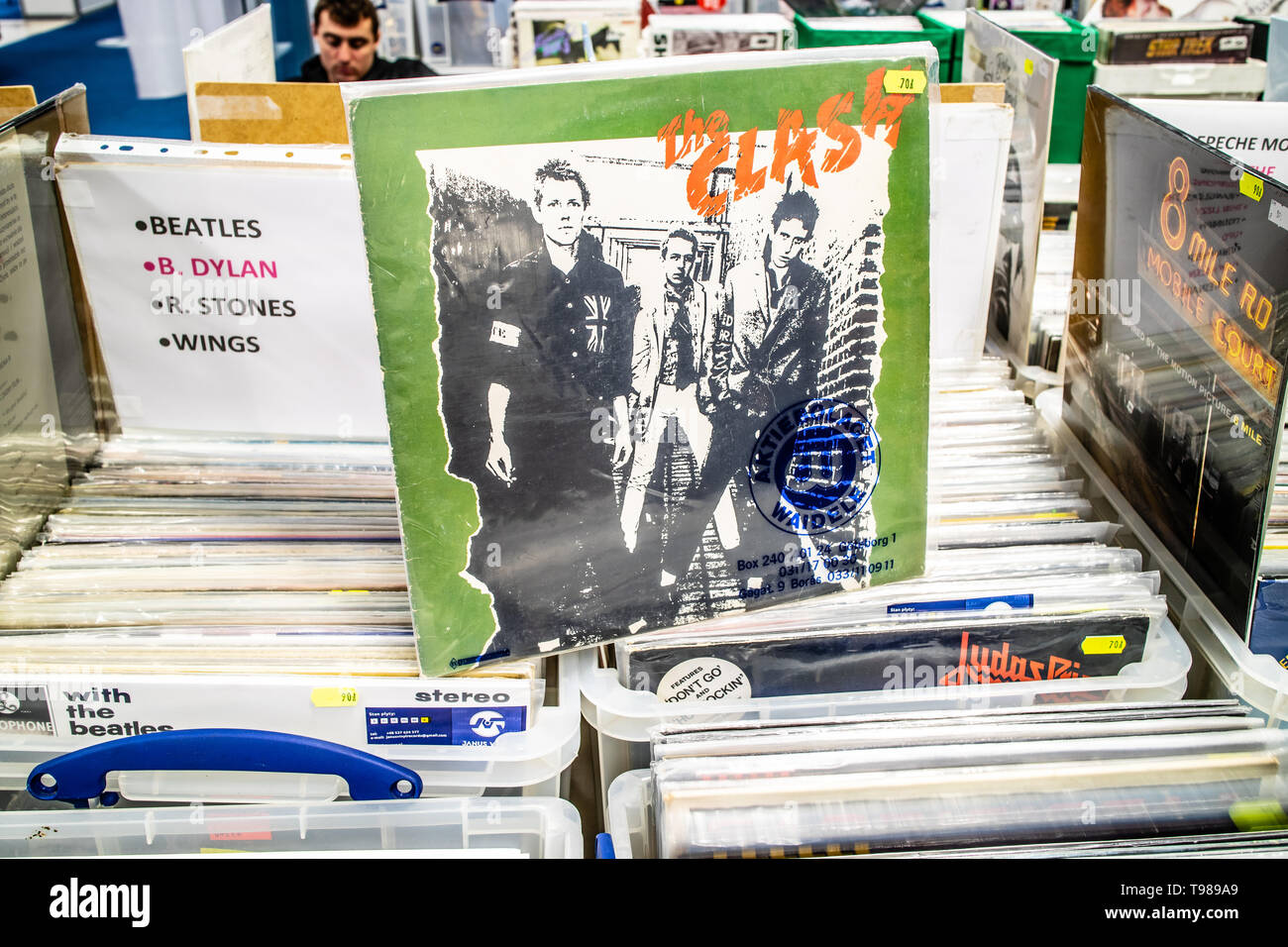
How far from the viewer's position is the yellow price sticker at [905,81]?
0.87 meters

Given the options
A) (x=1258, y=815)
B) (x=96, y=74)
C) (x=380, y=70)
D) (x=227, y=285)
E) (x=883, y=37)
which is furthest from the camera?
(x=96, y=74)

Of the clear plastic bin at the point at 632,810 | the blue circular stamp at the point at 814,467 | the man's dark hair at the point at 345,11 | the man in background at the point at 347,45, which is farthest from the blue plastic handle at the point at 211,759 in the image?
the man's dark hair at the point at 345,11

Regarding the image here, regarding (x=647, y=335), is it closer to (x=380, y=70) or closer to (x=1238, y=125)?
(x=1238, y=125)

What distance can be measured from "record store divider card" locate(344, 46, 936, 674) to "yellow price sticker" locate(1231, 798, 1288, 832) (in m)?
0.34

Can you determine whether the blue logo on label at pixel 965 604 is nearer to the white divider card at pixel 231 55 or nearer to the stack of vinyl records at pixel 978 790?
the stack of vinyl records at pixel 978 790

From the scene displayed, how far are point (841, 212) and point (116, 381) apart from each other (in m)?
0.88

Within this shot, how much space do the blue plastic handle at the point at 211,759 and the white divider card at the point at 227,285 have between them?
0.46 meters

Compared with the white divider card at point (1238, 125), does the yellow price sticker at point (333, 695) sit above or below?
below

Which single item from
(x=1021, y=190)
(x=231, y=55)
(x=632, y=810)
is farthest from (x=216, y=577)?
(x=231, y=55)

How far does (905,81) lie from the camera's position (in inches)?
34.5

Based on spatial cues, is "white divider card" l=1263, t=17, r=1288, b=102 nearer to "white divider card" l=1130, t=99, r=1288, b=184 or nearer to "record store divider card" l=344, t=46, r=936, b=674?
"white divider card" l=1130, t=99, r=1288, b=184

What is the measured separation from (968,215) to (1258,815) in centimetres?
90

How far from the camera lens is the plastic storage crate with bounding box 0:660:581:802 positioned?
91 cm
